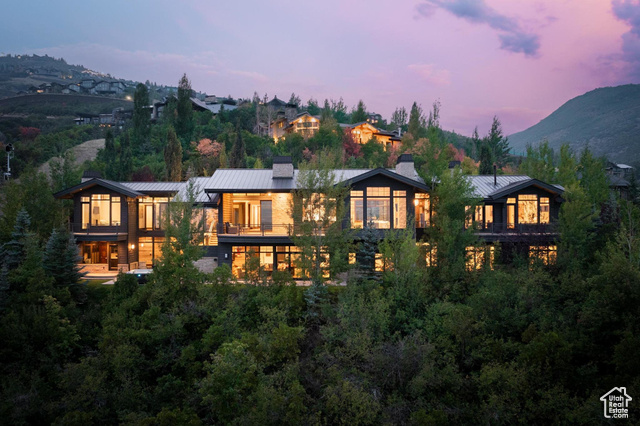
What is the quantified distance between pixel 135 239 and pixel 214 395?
651 inches

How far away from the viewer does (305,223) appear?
19.1 metres

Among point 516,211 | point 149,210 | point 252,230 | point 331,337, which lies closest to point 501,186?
point 516,211

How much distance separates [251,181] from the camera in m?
25.2

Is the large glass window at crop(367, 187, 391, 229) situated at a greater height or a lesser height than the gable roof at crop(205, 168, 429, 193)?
lesser

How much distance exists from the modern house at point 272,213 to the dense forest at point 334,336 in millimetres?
2057

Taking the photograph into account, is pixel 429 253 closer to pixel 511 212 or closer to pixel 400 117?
pixel 511 212

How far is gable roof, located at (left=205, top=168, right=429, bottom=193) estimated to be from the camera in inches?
918

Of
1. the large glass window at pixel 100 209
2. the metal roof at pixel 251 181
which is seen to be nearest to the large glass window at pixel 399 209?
the metal roof at pixel 251 181

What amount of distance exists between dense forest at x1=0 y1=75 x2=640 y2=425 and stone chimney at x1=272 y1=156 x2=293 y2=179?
5734 millimetres

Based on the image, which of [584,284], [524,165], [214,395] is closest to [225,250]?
[214,395]

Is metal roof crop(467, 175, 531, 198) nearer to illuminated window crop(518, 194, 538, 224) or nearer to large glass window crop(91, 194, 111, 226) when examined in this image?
illuminated window crop(518, 194, 538, 224)

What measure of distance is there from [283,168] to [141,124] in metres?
37.6

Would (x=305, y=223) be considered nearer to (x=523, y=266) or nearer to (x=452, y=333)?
(x=452, y=333)

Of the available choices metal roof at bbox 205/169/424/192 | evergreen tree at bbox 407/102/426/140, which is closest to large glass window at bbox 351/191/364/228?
metal roof at bbox 205/169/424/192
